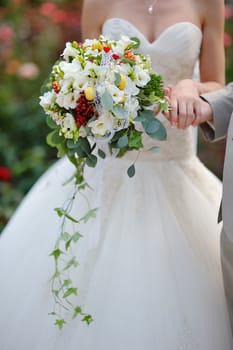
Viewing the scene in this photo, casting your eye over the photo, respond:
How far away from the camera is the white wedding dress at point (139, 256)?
7.08 ft

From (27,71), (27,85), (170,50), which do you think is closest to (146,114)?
(170,50)

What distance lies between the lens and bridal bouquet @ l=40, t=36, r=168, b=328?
1.91m

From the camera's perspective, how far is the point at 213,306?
221 centimetres

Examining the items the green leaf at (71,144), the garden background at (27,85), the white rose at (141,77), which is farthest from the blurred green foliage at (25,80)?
the white rose at (141,77)

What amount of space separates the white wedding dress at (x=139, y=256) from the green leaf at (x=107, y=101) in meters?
0.60

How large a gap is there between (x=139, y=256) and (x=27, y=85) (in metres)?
3.46

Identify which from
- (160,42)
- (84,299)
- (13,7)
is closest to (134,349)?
(84,299)

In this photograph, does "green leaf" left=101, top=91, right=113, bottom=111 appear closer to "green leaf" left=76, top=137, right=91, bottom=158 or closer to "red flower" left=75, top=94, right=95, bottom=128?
"red flower" left=75, top=94, right=95, bottom=128

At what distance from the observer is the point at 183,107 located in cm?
212

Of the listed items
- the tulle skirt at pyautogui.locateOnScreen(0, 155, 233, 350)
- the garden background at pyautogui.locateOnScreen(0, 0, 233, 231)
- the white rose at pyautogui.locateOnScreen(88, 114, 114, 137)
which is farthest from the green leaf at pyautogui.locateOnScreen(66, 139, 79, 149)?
the garden background at pyautogui.locateOnScreen(0, 0, 233, 231)

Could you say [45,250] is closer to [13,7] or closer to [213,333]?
[213,333]

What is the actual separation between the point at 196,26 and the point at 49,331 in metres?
1.28

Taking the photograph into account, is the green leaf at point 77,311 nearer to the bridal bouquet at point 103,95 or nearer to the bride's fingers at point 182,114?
the bridal bouquet at point 103,95

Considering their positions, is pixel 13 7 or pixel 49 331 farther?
pixel 13 7
